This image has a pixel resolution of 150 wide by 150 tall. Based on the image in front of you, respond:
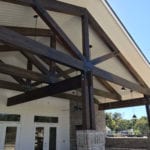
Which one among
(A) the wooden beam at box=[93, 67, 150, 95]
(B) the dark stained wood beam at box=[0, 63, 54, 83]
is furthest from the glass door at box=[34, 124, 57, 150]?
(A) the wooden beam at box=[93, 67, 150, 95]

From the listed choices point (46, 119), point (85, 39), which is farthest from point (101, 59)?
point (46, 119)

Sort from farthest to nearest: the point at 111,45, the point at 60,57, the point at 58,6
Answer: the point at 111,45 → the point at 58,6 → the point at 60,57

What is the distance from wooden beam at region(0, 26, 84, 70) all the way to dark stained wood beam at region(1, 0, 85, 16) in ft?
3.49

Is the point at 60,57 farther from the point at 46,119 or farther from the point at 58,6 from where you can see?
the point at 46,119

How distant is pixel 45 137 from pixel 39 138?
350 millimetres

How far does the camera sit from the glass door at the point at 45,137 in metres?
9.75

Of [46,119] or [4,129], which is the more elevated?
[46,119]

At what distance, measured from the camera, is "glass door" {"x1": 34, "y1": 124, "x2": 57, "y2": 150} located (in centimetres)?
975

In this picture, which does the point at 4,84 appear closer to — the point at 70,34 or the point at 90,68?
the point at 70,34

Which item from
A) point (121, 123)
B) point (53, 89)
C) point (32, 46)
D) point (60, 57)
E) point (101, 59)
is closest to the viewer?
point (32, 46)

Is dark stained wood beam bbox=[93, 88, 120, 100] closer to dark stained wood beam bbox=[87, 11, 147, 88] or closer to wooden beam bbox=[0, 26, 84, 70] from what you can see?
dark stained wood beam bbox=[87, 11, 147, 88]

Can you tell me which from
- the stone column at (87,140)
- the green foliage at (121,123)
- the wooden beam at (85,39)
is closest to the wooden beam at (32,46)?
the wooden beam at (85,39)

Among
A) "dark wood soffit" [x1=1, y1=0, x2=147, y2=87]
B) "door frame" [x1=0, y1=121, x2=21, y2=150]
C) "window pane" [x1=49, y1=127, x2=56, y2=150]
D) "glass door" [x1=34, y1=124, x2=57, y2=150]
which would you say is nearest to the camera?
"dark wood soffit" [x1=1, y1=0, x2=147, y2=87]

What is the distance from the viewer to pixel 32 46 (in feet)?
13.2
